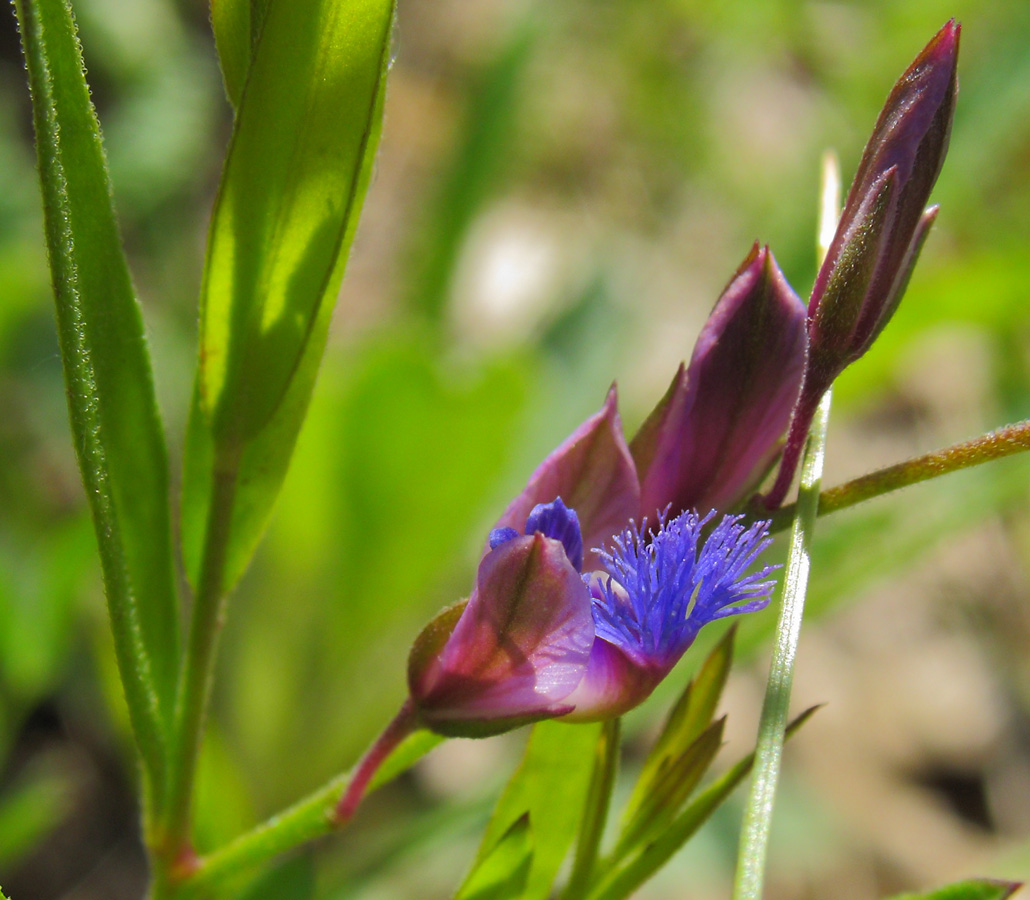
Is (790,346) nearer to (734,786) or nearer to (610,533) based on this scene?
(610,533)

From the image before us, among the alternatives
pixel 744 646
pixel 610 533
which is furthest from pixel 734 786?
pixel 744 646

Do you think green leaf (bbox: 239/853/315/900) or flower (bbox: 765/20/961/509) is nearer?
flower (bbox: 765/20/961/509)

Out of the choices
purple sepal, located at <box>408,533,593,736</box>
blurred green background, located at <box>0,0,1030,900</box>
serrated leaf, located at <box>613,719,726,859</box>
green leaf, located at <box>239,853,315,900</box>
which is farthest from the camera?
blurred green background, located at <box>0,0,1030,900</box>

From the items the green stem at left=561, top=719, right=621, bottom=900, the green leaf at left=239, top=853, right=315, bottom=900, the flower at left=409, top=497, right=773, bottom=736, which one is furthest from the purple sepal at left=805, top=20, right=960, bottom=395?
the green leaf at left=239, top=853, right=315, bottom=900

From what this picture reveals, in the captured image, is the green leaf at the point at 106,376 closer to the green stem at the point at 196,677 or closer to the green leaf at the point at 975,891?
the green stem at the point at 196,677

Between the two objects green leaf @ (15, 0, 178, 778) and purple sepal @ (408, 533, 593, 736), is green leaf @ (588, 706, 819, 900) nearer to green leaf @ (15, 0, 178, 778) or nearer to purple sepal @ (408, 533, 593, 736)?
purple sepal @ (408, 533, 593, 736)

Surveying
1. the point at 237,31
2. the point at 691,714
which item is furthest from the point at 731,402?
the point at 237,31

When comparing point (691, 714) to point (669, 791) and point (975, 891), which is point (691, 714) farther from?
point (975, 891)
